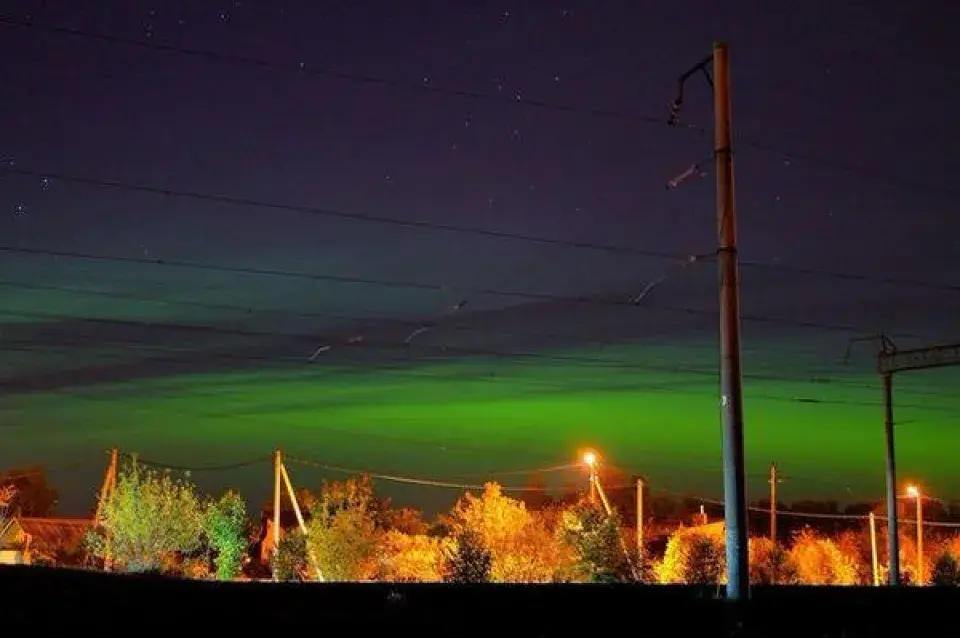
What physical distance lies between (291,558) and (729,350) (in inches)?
1776

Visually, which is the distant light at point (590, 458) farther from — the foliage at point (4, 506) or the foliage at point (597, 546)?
the foliage at point (4, 506)

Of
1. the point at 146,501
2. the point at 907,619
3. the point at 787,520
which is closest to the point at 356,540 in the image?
the point at 146,501

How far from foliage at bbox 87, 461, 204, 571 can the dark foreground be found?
189ft

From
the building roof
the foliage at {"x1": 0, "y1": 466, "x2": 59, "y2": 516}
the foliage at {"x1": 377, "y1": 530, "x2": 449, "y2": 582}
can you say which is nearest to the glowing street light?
the foliage at {"x1": 377, "y1": 530, "x2": 449, "y2": 582}

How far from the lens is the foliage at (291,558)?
58.3m

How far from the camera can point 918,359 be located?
43.5 metres

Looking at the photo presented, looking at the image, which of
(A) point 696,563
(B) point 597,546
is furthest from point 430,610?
(A) point 696,563

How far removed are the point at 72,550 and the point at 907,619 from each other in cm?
8524

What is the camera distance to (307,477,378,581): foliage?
63688 millimetres

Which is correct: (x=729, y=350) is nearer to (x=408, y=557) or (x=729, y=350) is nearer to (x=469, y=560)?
(x=469, y=560)

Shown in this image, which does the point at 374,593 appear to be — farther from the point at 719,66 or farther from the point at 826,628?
the point at 719,66

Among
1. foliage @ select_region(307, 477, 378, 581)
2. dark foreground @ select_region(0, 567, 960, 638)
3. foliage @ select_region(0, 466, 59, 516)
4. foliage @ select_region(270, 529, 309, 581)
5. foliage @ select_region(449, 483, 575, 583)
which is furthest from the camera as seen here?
foliage @ select_region(0, 466, 59, 516)

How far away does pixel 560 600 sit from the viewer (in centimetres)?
1116

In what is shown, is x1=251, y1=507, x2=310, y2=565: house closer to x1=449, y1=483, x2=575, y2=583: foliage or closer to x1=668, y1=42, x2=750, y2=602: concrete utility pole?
x1=449, y1=483, x2=575, y2=583: foliage
